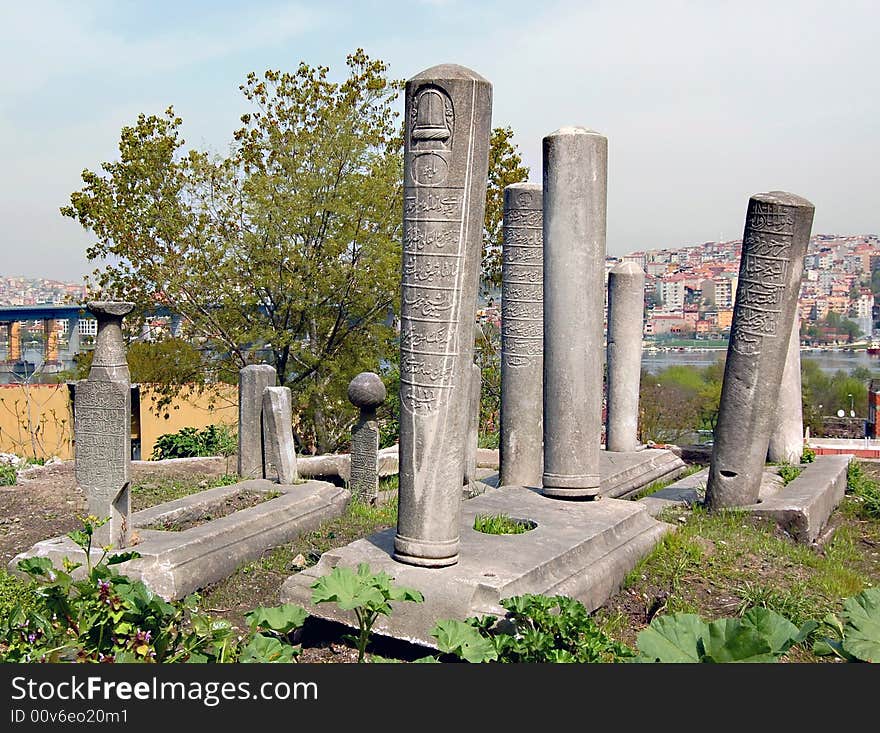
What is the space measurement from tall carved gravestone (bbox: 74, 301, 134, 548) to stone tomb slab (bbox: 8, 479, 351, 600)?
218mm

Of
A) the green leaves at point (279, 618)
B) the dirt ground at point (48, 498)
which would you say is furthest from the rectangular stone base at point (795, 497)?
the dirt ground at point (48, 498)

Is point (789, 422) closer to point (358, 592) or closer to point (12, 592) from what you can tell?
point (358, 592)

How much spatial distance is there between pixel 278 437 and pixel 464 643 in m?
6.30

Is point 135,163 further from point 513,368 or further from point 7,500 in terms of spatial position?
point 513,368

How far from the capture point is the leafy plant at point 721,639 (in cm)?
310

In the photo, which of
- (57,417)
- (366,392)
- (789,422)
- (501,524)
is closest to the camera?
(501,524)

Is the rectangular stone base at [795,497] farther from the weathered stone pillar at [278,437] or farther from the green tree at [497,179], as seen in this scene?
the green tree at [497,179]

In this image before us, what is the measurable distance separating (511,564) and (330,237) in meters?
11.1

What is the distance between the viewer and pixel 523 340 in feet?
27.5

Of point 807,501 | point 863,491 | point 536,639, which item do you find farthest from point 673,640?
point 863,491

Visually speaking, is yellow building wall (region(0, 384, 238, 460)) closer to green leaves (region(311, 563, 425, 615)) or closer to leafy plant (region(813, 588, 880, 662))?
green leaves (region(311, 563, 425, 615))

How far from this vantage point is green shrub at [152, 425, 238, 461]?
1464 cm

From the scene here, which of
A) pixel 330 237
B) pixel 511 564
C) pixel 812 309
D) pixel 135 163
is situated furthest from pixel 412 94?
pixel 812 309

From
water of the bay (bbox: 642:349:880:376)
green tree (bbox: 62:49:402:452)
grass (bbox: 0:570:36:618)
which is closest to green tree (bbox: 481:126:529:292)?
green tree (bbox: 62:49:402:452)
